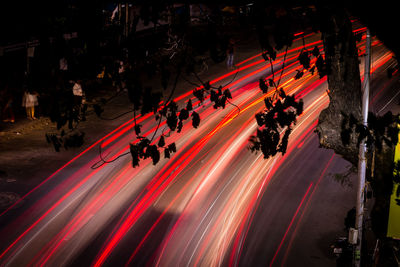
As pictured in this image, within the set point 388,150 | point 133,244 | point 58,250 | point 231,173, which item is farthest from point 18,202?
point 388,150

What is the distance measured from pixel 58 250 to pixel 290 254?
5982 millimetres

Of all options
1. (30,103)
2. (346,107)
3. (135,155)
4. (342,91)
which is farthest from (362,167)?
(30,103)

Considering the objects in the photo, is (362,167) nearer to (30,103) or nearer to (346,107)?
(346,107)

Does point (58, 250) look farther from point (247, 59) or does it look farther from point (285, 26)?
point (247, 59)

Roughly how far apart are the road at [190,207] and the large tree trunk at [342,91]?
2519 millimetres

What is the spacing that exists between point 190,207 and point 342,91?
629cm

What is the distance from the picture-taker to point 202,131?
51.3 feet

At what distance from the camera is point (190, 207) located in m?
11.3

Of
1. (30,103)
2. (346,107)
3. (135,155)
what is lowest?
(30,103)

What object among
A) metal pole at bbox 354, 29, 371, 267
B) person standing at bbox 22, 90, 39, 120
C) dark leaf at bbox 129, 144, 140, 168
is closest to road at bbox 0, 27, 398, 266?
metal pole at bbox 354, 29, 371, 267

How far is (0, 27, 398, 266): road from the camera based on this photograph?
955 cm

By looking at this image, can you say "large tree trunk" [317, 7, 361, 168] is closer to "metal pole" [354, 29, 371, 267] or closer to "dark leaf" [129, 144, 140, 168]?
"metal pole" [354, 29, 371, 267]

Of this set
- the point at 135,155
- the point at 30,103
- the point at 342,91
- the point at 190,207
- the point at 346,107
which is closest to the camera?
the point at 135,155

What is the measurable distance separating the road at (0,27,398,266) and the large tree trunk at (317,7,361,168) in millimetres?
2519
